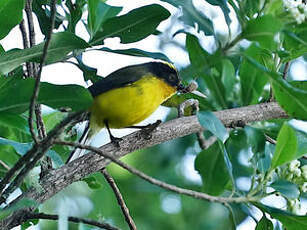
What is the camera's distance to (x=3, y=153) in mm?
3078

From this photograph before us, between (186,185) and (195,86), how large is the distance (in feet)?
7.27

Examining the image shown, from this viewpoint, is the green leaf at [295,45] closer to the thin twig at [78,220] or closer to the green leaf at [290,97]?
the green leaf at [290,97]

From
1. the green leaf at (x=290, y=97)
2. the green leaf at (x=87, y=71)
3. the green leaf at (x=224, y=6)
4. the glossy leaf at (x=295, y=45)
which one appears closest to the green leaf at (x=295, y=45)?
the glossy leaf at (x=295, y=45)

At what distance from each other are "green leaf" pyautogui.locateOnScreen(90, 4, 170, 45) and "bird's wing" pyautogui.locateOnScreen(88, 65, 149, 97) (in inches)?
8.5

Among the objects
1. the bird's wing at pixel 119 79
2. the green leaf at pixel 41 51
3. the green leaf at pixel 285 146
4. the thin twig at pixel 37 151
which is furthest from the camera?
the bird's wing at pixel 119 79

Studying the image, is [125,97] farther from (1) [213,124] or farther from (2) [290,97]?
(2) [290,97]

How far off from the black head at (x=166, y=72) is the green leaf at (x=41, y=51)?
77cm

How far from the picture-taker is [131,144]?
265 centimetres

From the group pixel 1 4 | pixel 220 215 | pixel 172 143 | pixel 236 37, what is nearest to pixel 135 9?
pixel 1 4

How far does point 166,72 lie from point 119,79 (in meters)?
0.36

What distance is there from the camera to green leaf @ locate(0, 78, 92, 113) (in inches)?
91.6

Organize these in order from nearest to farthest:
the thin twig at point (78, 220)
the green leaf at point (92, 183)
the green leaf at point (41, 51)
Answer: the thin twig at point (78, 220) → the green leaf at point (41, 51) → the green leaf at point (92, 183)

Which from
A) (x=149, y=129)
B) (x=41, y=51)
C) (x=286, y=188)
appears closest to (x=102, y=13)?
(x=41, y=51)

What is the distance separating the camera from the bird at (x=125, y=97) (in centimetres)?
293
